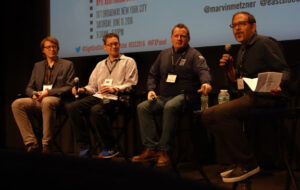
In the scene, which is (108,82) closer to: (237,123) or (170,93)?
(170,93)

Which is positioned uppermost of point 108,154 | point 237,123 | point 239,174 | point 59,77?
point 59,77

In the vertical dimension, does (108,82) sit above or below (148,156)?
above

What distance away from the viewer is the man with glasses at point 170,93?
10.6 ft

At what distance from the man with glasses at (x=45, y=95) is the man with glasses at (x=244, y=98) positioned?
197 centimetres

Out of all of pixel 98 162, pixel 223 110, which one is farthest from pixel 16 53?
pixel 98 162

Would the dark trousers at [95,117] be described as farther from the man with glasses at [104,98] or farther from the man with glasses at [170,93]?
the man with glasses at [170,93]

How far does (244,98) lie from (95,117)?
1663mm

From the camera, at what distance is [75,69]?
483 cm

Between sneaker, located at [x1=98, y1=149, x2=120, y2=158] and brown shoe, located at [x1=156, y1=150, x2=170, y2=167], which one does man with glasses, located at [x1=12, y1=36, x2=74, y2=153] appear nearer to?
sneaker, located at [x1=98, y1=149, x2=120, y2=158]

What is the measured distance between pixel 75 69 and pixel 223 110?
8.77 ft

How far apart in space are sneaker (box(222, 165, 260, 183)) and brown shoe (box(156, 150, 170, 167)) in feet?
2.77

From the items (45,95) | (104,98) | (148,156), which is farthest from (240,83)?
(45,95)

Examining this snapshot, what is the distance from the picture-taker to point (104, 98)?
12.4ft

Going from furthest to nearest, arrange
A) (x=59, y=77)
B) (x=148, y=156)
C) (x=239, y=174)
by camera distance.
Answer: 1. (x=59, y=77)
2. (x=148, y=156)
3. (x=239, y=174)
